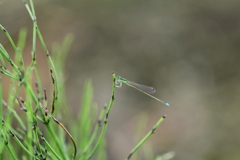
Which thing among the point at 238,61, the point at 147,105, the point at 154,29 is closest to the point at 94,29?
the point at 154,29

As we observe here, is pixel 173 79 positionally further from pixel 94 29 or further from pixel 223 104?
pixel 94 29

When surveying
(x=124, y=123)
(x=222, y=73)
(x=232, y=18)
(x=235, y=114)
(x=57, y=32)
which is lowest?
(x=124, y=123)

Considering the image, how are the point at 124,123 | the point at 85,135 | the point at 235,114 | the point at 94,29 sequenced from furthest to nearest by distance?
1. the point at 94,29
2. the point at 124,123
3. the point at 235,114
4. the point at 85,135

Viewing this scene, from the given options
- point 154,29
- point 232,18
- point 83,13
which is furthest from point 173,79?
point 83,13

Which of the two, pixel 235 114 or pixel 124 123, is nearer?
pixel 235 114

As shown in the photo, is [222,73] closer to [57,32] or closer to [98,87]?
[98,87]

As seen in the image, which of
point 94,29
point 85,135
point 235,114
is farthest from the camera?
point 94,29

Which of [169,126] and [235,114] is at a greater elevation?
[235,114]
